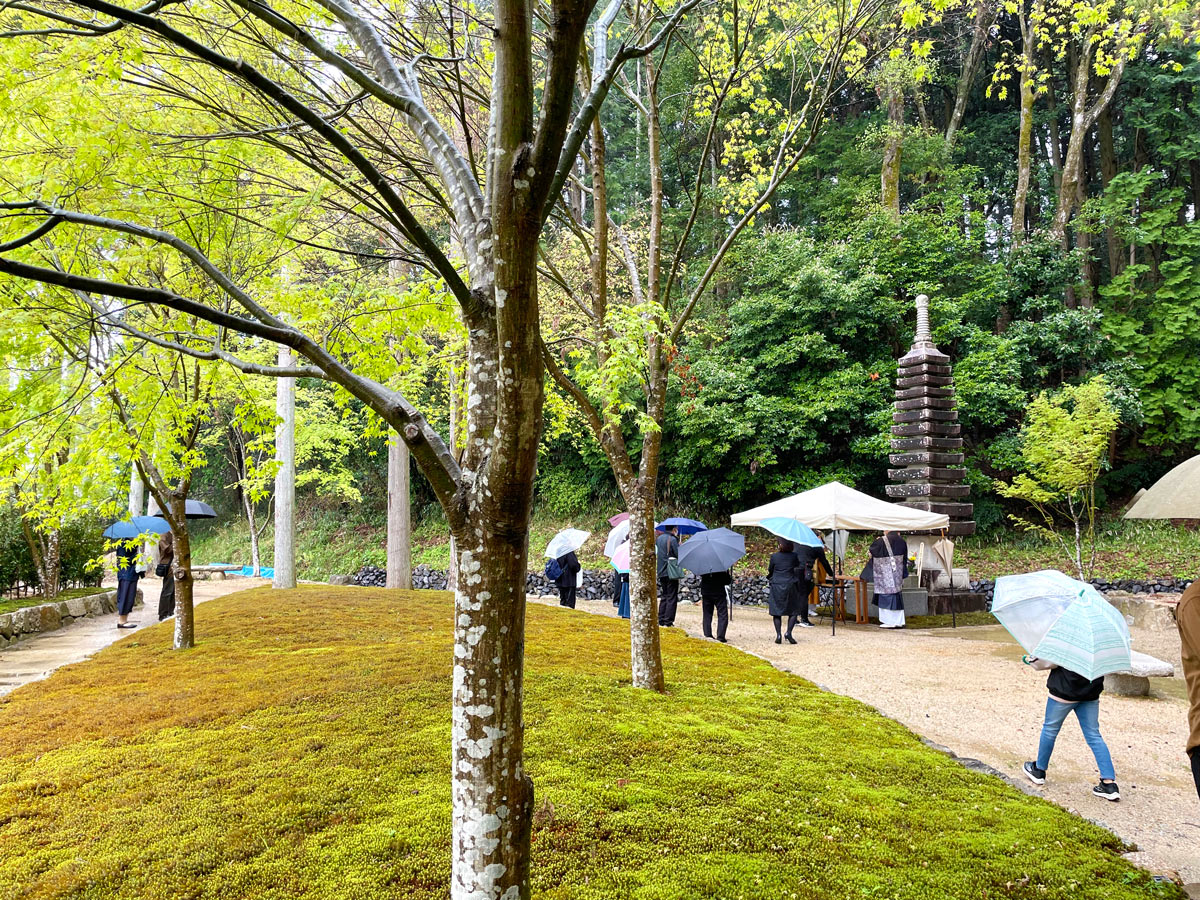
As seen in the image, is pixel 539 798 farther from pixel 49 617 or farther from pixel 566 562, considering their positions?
pixel 49 617

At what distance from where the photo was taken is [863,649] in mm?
9797

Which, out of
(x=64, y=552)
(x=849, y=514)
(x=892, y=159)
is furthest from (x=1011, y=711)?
(x=892, y=159)

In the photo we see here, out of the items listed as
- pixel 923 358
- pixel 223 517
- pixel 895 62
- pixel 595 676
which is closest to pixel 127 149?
pixel 595 676

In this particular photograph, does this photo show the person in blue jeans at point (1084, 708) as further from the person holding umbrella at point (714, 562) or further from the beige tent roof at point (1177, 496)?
the person holding umbrella at point (714, 562)

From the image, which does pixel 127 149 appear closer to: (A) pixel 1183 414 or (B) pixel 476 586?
(B) pixel 476 586

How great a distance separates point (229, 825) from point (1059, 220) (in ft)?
80.6

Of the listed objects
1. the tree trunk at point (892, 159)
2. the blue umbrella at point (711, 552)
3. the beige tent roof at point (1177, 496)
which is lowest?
the blue umbrella at point (711, 552)

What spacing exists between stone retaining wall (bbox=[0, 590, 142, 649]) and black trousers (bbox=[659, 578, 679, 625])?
373 inches

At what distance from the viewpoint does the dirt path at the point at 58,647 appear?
734cm

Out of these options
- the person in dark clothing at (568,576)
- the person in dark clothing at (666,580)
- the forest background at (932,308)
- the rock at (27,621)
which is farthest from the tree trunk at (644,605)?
the forest background at (932,308)

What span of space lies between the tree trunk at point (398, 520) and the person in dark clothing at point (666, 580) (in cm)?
695

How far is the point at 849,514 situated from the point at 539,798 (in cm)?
858

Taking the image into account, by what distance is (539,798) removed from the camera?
11.9 feet

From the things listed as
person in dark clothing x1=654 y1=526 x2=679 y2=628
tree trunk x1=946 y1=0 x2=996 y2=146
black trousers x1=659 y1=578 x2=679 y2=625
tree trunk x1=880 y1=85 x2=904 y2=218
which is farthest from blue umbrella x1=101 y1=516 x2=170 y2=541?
tree trunk x1=946 y1=0 x2=996 y2=146
